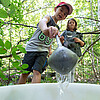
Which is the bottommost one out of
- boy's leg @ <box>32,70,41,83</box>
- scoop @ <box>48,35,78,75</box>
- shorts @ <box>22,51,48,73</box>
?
boy's leg @ <box>32,70,41,83</box>

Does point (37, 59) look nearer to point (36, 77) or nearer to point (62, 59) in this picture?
point (36, 77)

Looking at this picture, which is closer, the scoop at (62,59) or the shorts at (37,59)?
the scoop at (62,59)

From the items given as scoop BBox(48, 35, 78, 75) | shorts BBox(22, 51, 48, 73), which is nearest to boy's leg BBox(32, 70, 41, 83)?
shorts BBox(22, 51, 48, 73)

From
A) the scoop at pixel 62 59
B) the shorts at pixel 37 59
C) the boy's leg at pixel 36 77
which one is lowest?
the boy's leg at pixel 36 77

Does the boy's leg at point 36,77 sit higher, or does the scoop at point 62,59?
the scoop at point 62,59

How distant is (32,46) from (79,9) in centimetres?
241

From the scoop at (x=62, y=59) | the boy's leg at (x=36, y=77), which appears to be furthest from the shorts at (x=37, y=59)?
the scoop at (x=62, y=59)

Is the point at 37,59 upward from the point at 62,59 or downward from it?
downward

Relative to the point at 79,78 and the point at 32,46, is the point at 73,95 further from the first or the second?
the point at 79,78

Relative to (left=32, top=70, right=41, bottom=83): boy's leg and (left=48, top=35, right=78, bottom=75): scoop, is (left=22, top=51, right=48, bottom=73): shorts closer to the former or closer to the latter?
(left=32, top=70, right=41, bottom=83): boy's leg

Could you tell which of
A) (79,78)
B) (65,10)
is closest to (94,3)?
(79,78)

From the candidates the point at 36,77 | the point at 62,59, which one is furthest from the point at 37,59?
the point at 62,59

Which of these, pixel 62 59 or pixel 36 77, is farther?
pixel 36 77

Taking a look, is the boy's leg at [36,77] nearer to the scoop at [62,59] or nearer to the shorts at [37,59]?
the shorts at [37,59]
